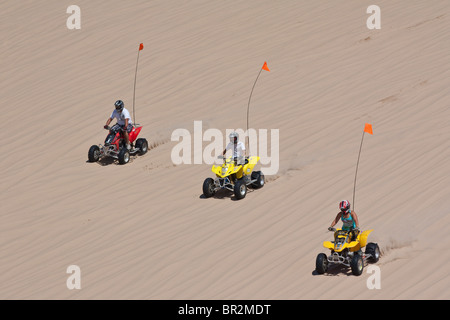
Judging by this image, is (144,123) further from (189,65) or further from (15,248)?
(15,248)

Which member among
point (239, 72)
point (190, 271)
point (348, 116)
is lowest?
point (190, 271)

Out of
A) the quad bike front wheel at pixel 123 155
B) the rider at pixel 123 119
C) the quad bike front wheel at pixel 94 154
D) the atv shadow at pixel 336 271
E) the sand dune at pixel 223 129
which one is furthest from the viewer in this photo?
the quad bike front wheel at pixel 94 154

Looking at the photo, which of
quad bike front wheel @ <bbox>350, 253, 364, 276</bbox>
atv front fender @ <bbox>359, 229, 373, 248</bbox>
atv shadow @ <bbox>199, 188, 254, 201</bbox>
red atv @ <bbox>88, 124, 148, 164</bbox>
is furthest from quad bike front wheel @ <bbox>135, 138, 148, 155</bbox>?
quad bike front wheel @ <bbox>350, 253, 364, 276</bbox>

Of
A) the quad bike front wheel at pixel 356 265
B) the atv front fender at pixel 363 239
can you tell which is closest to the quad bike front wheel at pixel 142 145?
the atv front fender at pixel 363 239

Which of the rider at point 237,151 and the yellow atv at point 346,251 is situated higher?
the rider at point 237,151

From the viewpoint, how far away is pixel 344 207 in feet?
34.1

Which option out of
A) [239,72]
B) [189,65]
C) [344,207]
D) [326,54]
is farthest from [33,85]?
[344,207]

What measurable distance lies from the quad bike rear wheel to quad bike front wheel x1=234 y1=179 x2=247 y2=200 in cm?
309

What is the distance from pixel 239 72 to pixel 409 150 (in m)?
6.02

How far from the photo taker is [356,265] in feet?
32.5

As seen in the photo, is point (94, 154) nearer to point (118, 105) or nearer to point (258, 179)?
point (118, 105)

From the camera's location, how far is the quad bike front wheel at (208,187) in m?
13.1

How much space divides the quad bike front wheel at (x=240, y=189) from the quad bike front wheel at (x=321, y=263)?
119 inches

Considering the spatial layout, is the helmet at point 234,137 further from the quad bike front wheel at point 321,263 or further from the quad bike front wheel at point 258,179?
the quad bike front wheel at point 321,263
